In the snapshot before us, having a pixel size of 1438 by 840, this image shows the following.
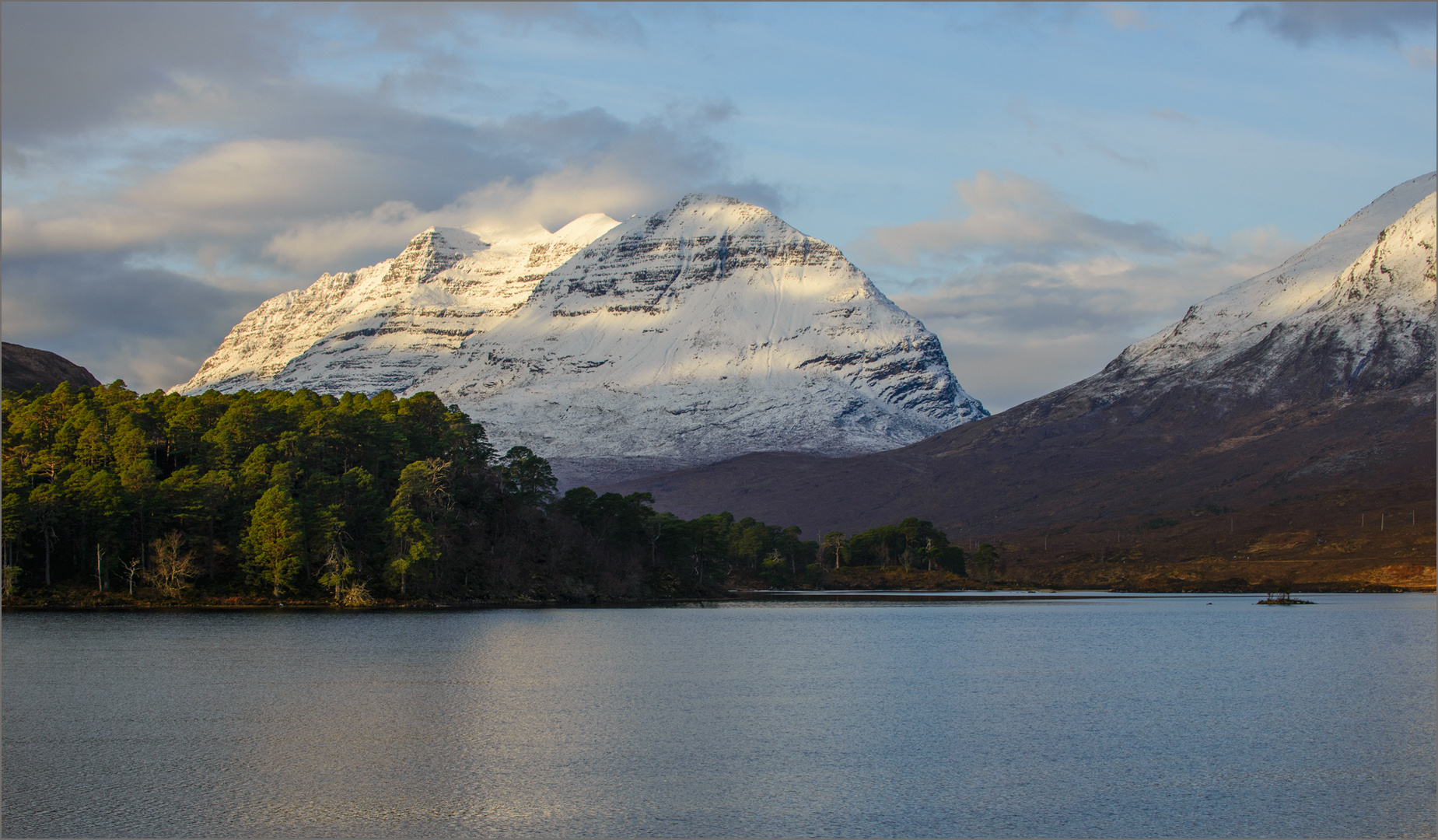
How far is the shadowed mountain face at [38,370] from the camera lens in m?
171

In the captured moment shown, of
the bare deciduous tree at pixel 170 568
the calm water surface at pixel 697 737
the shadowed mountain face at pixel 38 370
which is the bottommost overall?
the calm water surface at pixel 697 737

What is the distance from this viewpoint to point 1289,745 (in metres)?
50.6

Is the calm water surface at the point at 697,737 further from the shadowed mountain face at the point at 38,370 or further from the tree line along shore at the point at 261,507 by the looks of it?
the shadowed mountain face at the point at 38,370

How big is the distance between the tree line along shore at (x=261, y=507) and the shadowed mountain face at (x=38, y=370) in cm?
1827

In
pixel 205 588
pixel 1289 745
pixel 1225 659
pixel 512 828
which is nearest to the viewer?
pixel 512 828

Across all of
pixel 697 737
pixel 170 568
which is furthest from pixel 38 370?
pixel 697 737

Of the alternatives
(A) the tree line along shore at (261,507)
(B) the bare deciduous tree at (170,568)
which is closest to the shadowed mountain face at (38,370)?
(A) the tree line along shore at (261,507)

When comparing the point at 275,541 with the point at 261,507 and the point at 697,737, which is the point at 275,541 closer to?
the point at 261,507

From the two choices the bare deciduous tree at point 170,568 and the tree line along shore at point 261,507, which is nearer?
the tree line along shore at point 261,507

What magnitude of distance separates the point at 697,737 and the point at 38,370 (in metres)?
166

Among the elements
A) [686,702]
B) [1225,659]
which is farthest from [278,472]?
[1225,659]

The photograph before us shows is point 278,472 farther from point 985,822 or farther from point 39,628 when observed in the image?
point 985,822

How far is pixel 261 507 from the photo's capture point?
129750 millimetres

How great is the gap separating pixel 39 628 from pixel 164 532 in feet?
120
